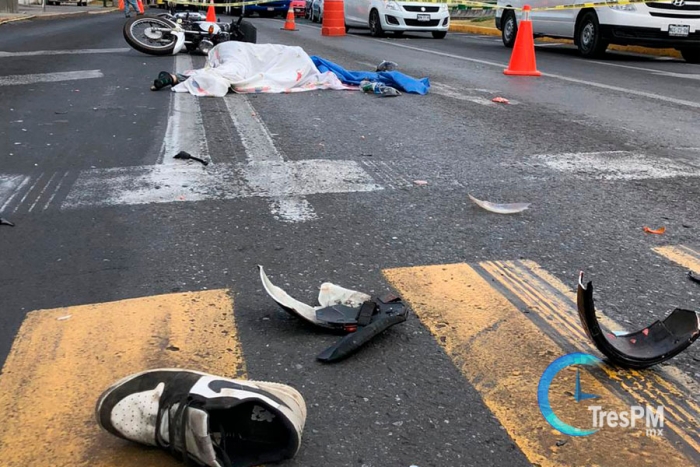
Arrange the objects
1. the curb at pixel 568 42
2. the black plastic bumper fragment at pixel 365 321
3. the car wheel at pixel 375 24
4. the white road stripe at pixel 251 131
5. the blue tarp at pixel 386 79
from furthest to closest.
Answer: the car wheel at pixel 375 24, the curb at pixel 568 42, the blue tarp at pixel 386 79, the white road stripe at pixel 251 131, the black plastic bumper fragment at pixel 365 321

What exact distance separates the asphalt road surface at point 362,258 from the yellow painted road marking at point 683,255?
2cm

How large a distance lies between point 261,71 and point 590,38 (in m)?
7.86

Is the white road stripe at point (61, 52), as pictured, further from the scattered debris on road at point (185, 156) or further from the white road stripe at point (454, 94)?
the scattered debris on road at point (185, 156)

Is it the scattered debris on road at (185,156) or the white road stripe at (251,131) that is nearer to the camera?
the scattered debris on road at (185,156)

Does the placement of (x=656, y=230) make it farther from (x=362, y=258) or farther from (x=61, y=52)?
(x=61, y=52)

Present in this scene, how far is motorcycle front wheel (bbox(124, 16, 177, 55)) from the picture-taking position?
495 inches

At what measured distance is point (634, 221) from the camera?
13.5 feet

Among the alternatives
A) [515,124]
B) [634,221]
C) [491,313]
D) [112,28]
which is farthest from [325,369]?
[112,28]

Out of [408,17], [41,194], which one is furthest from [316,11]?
[41,194]

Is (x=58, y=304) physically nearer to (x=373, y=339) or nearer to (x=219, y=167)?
(x=373, y=339)

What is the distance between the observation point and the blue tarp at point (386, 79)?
8906 mm

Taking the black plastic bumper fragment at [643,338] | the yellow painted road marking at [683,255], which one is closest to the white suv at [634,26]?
the yellow painted road marking at [683,255]

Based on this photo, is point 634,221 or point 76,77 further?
point 76,77

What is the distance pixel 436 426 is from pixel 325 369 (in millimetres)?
484
